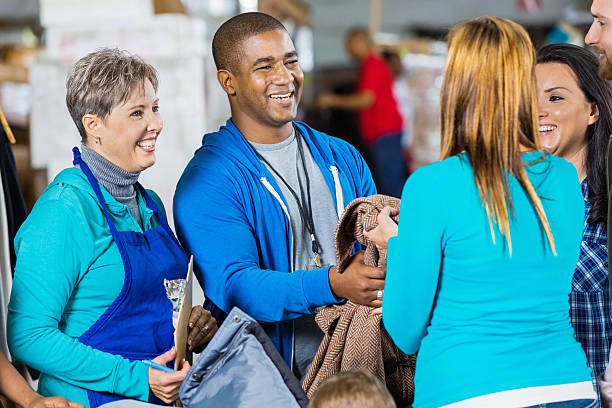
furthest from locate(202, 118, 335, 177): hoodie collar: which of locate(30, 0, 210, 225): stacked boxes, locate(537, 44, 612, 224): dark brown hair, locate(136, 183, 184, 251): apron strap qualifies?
locate(30, 0, 210, 225): stacked boxes

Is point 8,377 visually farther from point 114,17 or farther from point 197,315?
point 114,17

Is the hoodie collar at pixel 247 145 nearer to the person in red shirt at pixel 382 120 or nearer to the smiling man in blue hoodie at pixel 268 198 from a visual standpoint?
the smiling man in blue hoodie at pixel 268 198

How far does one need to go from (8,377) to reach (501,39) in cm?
139

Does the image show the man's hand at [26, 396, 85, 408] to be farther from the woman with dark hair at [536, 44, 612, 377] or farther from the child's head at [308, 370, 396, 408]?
the woman with dark hair at [536, 44, 612, 377]

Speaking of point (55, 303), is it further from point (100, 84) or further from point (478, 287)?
point (478, 287)

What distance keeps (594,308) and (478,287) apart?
32.7 inches

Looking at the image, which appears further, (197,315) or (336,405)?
(197,315)

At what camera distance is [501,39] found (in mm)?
1633

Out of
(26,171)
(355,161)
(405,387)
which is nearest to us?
(405,387)

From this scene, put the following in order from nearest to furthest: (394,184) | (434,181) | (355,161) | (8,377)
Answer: (434,181)
(8,377)
(355,161)
(394,184)

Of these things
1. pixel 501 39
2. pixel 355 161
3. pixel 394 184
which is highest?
pixel 501 39

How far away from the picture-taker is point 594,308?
227cm

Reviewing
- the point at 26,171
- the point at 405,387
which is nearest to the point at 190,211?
the point at 405,387

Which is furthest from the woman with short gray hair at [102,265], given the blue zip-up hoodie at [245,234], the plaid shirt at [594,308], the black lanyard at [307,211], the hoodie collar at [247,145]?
the plaid shirt at [594,308]
